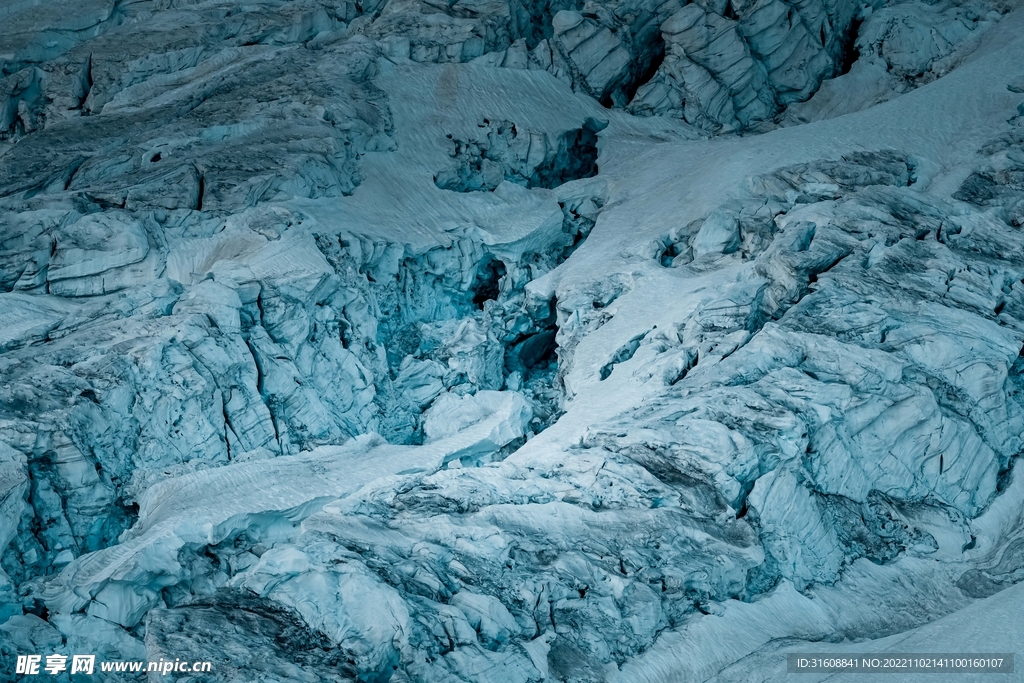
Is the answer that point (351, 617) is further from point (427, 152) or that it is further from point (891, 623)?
point (427, 152)

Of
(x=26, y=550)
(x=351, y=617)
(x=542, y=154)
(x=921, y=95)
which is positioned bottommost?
(x=26, y=550)

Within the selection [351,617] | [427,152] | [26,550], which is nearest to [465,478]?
[351,617]

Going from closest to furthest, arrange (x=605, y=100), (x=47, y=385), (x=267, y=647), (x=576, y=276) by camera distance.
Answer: (x=267, y=647) < (x=47, y=385) < (x=576, y=276) < (x=605, y=100)

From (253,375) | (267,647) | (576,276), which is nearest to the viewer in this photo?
(267,647)

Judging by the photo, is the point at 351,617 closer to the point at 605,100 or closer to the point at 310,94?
the point at 310,94

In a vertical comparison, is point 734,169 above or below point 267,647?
above

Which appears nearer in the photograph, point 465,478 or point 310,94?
point 465,478
